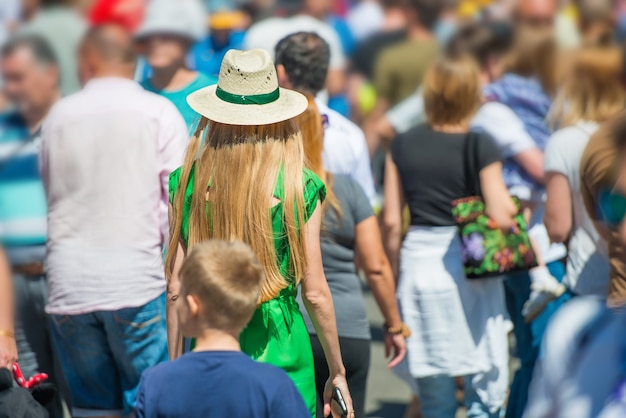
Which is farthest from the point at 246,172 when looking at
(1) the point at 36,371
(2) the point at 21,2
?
(2) the point at 21,2

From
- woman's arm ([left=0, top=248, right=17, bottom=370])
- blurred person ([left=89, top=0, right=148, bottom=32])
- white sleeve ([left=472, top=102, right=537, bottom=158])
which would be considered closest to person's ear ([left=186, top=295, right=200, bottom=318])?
woman's arm ([left=0, top=248, right=17, bottom=370])

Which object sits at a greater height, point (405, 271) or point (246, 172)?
point (246, 172)

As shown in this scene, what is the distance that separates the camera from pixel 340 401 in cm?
329

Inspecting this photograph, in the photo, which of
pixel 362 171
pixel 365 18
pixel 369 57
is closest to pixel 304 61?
pixel 362 171

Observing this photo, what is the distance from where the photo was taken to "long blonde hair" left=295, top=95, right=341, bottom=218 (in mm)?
3908

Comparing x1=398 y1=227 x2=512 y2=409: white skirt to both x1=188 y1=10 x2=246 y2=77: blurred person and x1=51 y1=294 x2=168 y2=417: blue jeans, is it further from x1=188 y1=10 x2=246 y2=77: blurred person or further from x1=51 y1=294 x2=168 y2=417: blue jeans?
x1=188 y1=10 x2=246 y2=77: blurred person

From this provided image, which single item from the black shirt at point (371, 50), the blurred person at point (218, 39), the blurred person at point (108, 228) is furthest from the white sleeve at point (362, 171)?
the black shirt at point (371, 50)

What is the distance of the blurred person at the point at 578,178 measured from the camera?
14.1 ft

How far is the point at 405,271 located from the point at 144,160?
1300 mm

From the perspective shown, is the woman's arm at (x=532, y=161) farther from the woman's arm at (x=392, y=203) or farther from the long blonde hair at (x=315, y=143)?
the long blonde hair at (x=315, y=143)

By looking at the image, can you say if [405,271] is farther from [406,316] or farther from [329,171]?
[329,171]

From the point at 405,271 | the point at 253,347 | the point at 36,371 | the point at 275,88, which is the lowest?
the point at 36,371

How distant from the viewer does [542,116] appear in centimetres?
561

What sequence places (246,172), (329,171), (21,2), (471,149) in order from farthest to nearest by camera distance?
(21,2) → (471,149) → (329,171) → (246,172)
